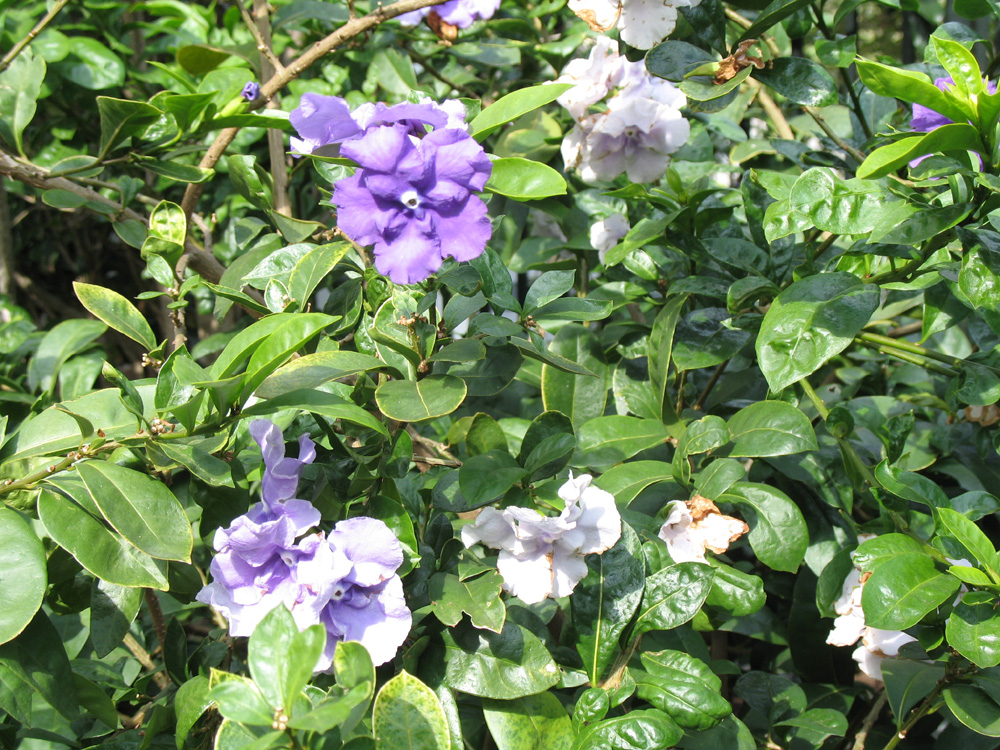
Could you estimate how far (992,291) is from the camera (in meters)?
0.90

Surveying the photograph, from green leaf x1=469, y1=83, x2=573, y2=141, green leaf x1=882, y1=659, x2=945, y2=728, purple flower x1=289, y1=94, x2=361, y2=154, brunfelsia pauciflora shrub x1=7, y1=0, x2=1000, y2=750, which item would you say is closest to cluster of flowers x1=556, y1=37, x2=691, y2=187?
brunfelsia pauciflora shrub x1=7, y1=0, x2=1000, y2=750

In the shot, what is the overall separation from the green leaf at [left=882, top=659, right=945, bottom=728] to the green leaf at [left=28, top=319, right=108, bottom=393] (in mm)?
1329

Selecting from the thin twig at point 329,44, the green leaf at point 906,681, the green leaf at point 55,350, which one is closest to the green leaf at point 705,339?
the green leaf at point 906,681

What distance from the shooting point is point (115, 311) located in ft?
3.21

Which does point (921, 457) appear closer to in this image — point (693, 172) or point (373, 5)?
point (693, 172)

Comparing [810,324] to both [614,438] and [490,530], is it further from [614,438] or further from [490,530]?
[490,530]

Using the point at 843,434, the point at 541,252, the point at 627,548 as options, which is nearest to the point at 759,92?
the point at 541,252

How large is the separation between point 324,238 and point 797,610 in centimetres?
93

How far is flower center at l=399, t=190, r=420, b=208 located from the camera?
0.86 m

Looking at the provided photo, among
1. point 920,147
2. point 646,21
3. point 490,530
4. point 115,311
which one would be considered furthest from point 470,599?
point 646,21

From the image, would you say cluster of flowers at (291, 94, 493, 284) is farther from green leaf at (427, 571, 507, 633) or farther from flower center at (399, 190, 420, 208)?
green leaf at (427, 571, 507, 633)

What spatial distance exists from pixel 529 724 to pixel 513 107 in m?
0.68

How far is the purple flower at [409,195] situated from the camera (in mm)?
865

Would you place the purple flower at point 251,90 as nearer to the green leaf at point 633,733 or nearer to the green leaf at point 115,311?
the green leaf at point 115,311
